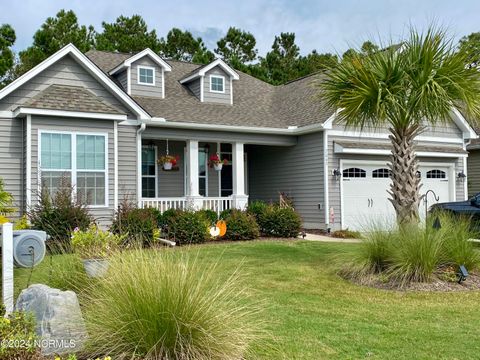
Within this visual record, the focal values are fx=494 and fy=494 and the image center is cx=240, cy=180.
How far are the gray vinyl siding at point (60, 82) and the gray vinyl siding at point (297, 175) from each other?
6916mm

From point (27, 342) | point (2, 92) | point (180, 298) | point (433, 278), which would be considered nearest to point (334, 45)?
point (433, 278)

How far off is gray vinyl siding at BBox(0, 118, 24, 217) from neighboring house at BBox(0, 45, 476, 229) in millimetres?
25

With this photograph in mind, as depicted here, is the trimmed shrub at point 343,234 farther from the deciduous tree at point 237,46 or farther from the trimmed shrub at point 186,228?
the deciduous tree at point 237,46

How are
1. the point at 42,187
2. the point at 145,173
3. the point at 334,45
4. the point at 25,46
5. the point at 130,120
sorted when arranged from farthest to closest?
the point at 25,46 < the point at 145,173 < the point at 130,120 < the point at 42,187 < the point at 334,45

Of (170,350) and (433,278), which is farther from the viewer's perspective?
(433,278)

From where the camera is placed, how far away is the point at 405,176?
31.0ft

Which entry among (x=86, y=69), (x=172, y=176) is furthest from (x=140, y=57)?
(x=172, y=176)

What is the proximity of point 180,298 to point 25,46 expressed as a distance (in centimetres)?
Answer: 2817

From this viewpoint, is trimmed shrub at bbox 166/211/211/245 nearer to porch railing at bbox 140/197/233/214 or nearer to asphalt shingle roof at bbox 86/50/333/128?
porch railing at bbox 140/197/233/214

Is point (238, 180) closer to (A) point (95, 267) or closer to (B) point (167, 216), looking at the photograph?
(B) point (167, 216)

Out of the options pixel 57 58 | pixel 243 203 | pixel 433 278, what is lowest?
pixel 433 278

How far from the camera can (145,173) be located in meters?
17.4

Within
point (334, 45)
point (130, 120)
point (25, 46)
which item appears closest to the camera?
point (334, 45)

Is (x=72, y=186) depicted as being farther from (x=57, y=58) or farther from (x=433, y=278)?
(x=433, y=278)
